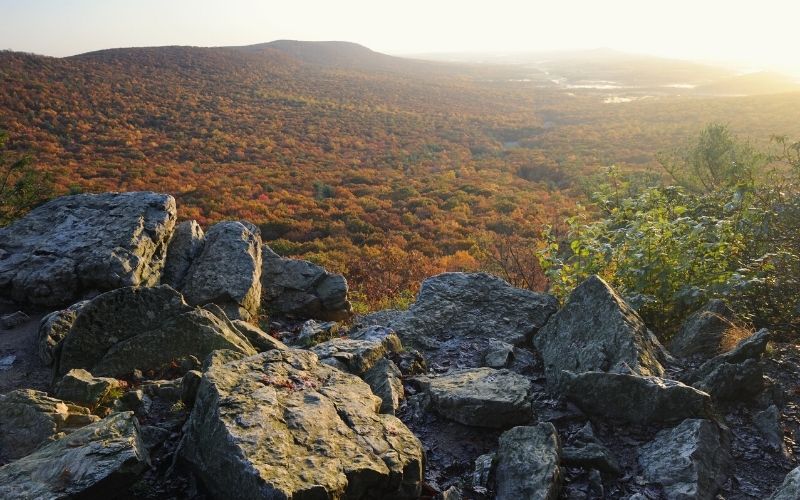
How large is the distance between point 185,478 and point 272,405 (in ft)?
3.66

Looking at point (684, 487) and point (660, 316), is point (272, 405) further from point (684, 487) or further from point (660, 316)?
point (660, 316)

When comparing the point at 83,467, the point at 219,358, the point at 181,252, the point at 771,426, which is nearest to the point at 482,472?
the point at 771,426

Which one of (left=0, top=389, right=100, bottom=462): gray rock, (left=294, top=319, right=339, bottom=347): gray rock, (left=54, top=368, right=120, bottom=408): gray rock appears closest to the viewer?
(left=0, top=389, right=100, bottom=462): gray rock

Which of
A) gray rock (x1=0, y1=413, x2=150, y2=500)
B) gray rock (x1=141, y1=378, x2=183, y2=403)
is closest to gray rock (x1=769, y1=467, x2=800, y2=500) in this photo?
gray rock (x1=0, y1=413, x2=150, y2=500)

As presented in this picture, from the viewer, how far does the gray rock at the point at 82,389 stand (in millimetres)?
6945

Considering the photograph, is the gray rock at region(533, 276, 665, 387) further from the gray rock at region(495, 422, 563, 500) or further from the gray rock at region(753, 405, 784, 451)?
the gray rock at region(495, 422, 563, 500)

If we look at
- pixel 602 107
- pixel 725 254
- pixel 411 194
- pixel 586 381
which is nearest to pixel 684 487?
pixel 586 381

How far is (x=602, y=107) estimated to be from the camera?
87.0 m

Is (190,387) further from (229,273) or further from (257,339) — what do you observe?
(229,273)

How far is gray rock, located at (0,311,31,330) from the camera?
9770 millimetres

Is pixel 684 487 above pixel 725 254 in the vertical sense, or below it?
below

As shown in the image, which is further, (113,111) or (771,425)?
(113,111)

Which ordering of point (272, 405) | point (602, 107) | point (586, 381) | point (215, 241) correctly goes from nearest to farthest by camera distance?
point (272, 405) < point (586, 381) < point (215, 241) < point (602, 107)

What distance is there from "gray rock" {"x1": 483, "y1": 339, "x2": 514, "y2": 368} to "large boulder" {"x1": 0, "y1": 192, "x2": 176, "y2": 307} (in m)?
7.05
